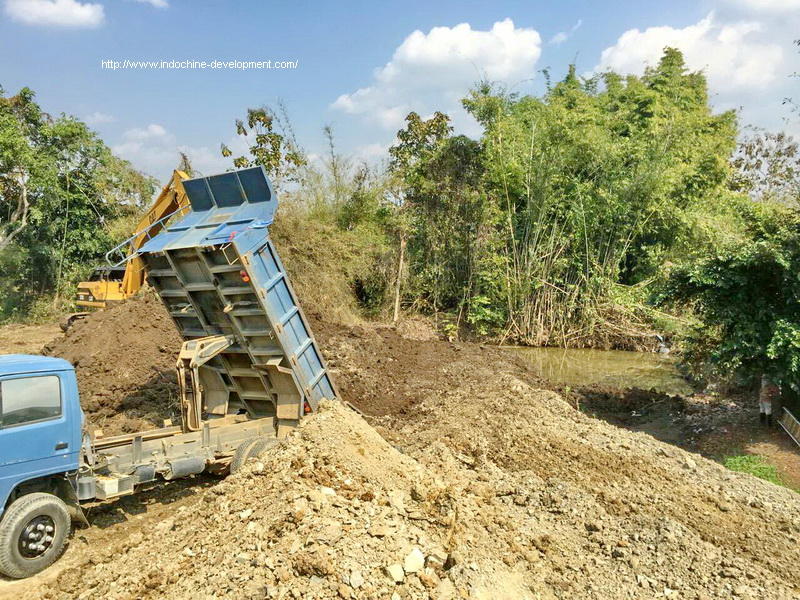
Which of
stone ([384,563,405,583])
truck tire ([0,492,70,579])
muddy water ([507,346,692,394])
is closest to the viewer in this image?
stone ([384,563,405,583])

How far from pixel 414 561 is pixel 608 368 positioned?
1198cm

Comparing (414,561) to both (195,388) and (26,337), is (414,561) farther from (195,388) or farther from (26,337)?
(26,337)

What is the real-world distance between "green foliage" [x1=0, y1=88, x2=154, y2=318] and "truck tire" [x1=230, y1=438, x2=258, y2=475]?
57.8 ft

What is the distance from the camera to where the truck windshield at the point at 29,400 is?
5344 mm

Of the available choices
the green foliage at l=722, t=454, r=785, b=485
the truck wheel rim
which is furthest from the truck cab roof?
the green foliage at l=722, t=454, r=785, b=485

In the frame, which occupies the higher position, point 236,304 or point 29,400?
point 236,304

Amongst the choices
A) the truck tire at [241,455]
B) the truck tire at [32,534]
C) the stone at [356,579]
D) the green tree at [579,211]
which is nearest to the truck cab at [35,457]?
the truck tire at [32,534]

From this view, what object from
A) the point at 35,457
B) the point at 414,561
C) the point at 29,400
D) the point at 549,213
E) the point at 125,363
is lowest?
the point at 414,561

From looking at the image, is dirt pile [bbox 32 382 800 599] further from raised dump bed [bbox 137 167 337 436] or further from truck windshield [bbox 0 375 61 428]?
truck windshield [bbox 0 375 61 428]

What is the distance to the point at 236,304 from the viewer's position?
Result: 700cm

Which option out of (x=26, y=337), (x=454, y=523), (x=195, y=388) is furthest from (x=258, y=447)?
(x=26, y=337)

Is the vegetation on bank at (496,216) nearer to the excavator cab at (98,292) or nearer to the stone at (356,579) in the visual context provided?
the excavator cab at (98,292)

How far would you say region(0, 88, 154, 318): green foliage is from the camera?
21031mm

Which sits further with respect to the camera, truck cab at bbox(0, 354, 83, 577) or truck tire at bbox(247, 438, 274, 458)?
truck tire at bbox(247, 438, 274, 458)
